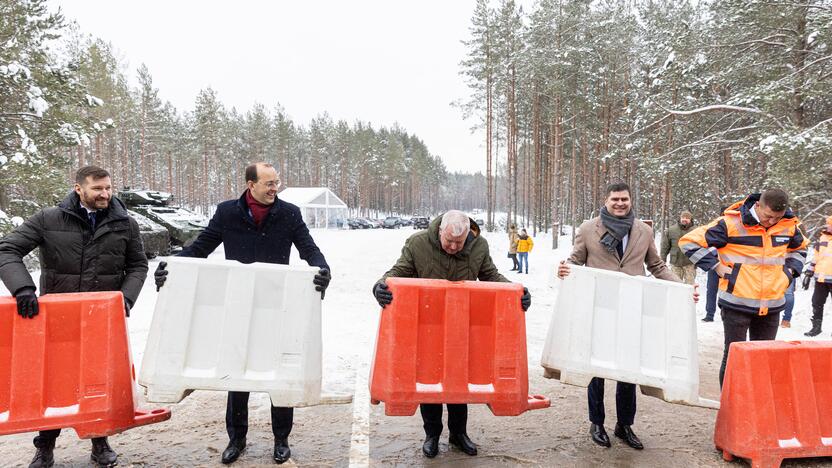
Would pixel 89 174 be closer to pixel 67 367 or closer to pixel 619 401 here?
pixel 67 367

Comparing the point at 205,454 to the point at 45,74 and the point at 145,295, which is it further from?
the point at 45,74

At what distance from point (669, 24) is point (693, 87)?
742cm

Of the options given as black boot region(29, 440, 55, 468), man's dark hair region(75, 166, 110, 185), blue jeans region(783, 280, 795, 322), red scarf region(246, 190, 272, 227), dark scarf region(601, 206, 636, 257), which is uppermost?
man's dark hair region(75, 166, 110, 185)

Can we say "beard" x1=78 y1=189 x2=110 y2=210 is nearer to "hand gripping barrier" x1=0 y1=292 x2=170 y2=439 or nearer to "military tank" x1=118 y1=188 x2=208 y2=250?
"hand gripping barrier" x1=0 y1=292 x2=170 y2=439

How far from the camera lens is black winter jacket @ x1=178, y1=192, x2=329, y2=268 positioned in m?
3.45

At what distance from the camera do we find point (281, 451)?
10.9ft

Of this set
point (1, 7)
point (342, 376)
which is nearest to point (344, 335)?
point (342, 376)

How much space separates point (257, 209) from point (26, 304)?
1495 mm

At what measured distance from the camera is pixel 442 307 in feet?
10.3

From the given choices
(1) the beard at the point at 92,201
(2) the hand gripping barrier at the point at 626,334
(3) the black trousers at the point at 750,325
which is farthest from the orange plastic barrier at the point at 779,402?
(1) the beard at the point at 92,201

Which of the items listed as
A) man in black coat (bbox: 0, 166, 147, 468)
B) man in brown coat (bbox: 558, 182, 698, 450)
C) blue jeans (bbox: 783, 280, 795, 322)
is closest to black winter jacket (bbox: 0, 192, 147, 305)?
man in black coat (bbox: 0, 166, 147, 468)

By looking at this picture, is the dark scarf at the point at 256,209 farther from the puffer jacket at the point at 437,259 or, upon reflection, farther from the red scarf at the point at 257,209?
the puffer jacket at the point at 437,259

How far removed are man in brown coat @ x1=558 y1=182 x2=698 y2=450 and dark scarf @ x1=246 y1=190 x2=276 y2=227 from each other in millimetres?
2368

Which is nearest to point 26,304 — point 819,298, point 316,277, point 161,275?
point 161,275
